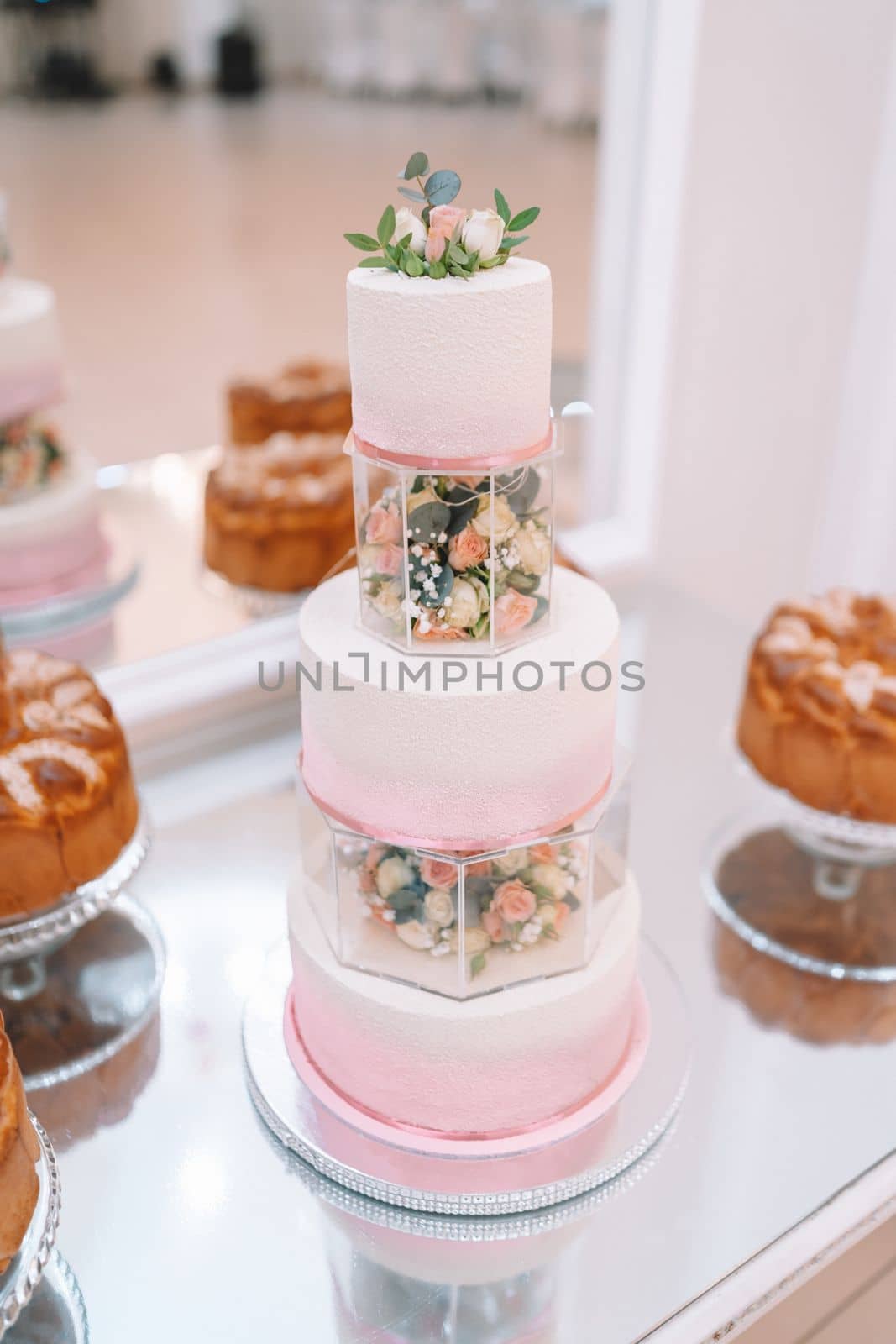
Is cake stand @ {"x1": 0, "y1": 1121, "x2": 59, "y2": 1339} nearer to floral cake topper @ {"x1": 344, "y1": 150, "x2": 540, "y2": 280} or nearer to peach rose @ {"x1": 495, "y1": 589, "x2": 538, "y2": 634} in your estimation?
peach rose @ {"x1": 495, "y1": 589, "x2": 538, "y2": 634}

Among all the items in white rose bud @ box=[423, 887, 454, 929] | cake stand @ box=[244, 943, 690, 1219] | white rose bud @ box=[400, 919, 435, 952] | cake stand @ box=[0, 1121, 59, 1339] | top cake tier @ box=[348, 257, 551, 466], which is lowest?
cake stand @ box=[244, 943, 690, 1219]

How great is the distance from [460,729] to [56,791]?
38 centimetres

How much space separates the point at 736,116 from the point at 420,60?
1.60ft

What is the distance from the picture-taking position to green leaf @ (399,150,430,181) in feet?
2.48

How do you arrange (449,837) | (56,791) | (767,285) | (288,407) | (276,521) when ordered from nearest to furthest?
(449,837)
(56,791)
(276,521)
(767,285)
(288,407)

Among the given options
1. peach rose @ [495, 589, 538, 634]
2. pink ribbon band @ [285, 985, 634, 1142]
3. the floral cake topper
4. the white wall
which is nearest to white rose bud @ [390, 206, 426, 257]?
the floral cake topper

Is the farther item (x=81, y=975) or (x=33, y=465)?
(x=33, y=465)

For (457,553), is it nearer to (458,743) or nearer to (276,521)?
(458,743)

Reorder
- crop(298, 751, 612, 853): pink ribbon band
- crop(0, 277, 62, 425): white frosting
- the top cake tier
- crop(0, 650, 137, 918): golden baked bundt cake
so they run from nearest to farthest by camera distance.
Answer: the top cake tier → crop(298, 751, 612, 853): pink ribbon band → crop(0, 650, 137, 918): golden baked bundt cake → crop(0, 277, 62, 425): white frosting

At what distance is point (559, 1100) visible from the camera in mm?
951

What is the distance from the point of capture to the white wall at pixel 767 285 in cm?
150

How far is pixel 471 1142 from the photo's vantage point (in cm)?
93

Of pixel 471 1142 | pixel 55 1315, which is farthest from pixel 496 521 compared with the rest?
pixel 55 1315

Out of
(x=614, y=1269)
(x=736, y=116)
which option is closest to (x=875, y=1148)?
(x=614, y=1269)
